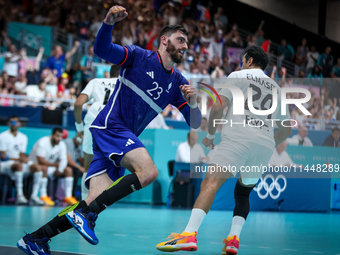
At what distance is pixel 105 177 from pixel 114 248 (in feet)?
2.86

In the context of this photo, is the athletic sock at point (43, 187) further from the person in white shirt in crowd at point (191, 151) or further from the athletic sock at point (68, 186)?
the person in white shirt in crowd at point (191, 151)

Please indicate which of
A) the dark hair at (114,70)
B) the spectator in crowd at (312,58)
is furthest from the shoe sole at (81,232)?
the spectator in crowd at (312,58)

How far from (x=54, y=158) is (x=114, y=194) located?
7.13m

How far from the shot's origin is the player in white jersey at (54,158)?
1052 cm

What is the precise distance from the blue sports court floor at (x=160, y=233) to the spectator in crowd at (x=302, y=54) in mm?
9812

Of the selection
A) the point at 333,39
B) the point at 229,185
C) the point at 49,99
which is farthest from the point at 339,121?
the point at 49,99

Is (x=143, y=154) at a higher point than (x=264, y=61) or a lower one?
lower

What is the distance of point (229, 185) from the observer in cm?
1045

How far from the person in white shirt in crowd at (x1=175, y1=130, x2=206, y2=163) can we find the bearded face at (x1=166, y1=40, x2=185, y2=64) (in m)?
6.29

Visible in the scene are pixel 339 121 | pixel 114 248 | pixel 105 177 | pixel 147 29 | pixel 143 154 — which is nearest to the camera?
pixel 143 154

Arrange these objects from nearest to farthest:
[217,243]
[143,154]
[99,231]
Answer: [143,154]
[217,243]
[99,231]

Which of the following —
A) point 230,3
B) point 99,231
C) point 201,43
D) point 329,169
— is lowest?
point 99,231

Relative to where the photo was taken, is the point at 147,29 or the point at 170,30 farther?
the point at 147,29

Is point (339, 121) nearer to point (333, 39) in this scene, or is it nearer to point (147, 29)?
point (333, 39)
